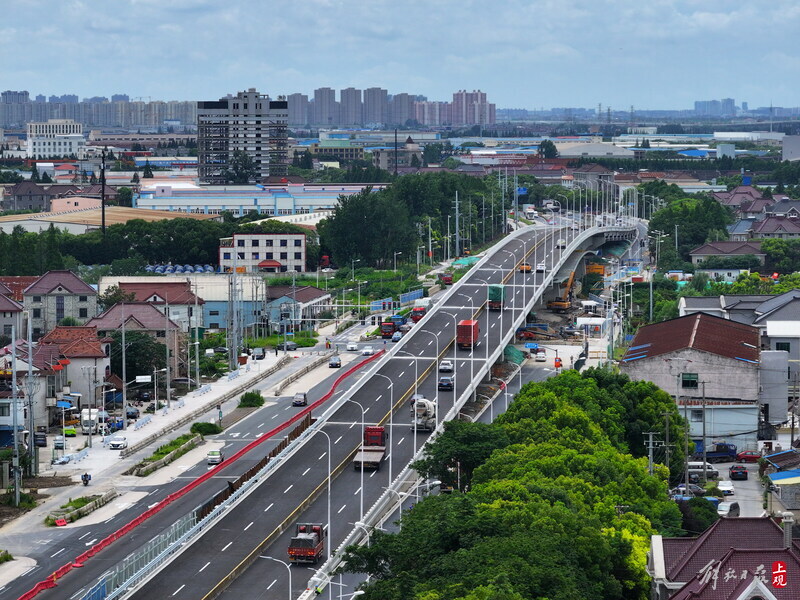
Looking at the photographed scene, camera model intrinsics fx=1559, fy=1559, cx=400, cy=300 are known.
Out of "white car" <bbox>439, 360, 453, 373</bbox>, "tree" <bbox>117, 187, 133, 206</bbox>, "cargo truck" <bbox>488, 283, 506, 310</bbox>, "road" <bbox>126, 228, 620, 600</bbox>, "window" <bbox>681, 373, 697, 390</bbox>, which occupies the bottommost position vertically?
"road" <bbox>126, 228, 620, 600</bbox>

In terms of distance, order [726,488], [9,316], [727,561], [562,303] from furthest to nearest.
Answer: [562,303]
[9,316]
[726,488]
[727,561]

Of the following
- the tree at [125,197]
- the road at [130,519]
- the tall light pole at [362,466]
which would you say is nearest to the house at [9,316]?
the road at [130,519]

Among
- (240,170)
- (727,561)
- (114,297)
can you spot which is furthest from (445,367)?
(240,170)

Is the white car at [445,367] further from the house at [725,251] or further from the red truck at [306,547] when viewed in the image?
the house at [725,251]

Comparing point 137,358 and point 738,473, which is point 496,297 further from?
point 738,473

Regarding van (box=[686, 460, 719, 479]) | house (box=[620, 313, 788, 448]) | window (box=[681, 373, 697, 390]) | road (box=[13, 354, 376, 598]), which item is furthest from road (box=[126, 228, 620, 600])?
van (box=[686, 460, 719, 479])

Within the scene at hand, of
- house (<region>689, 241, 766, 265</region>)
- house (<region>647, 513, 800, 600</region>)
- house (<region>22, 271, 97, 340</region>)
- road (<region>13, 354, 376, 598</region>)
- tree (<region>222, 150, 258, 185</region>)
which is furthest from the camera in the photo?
tree (<region>222, 150, 258, 185</region>)

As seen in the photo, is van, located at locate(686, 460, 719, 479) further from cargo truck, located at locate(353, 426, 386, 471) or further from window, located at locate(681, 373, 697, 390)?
cargo truck, located at locate(353, 426, 386, 471)

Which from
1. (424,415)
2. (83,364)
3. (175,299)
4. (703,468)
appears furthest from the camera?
(175,299)
